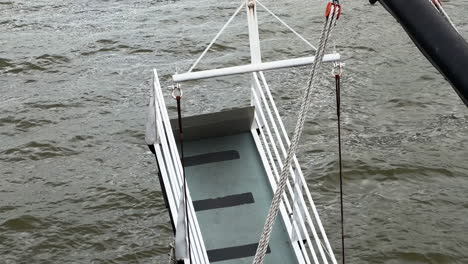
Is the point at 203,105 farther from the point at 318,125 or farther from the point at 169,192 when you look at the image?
the point at 169,192

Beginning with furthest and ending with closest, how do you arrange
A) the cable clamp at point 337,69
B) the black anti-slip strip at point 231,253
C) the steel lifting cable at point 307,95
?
1. the black anti-slip strip at point 231,253
2. the cable clamp at point 337,69
3. the steel lifting cable at point 307,95

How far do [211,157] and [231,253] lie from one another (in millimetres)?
1988

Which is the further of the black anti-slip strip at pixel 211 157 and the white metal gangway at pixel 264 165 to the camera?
the black anti-slip strip at pixel 211 157

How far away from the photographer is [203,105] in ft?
57.4

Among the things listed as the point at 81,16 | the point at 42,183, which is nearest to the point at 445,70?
the point at 42,183

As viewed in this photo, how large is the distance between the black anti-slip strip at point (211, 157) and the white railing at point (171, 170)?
0.35 meters

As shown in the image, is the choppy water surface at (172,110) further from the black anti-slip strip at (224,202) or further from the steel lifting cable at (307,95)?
the steel lifting cable at (307,95)

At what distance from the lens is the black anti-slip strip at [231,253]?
30.5 ft

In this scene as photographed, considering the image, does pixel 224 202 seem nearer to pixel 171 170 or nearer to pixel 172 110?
pixel 171 170

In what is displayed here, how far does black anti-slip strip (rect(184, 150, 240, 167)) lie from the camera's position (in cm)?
1097

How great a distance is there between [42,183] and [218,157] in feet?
15.7

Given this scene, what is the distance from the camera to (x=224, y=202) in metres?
10.2

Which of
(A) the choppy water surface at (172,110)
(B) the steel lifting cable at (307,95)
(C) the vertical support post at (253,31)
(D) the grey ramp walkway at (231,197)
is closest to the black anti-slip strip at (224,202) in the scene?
(D) the grey ramp walkway at (231,197)

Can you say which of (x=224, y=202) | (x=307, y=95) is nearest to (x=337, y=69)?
(x=307, y=95)
